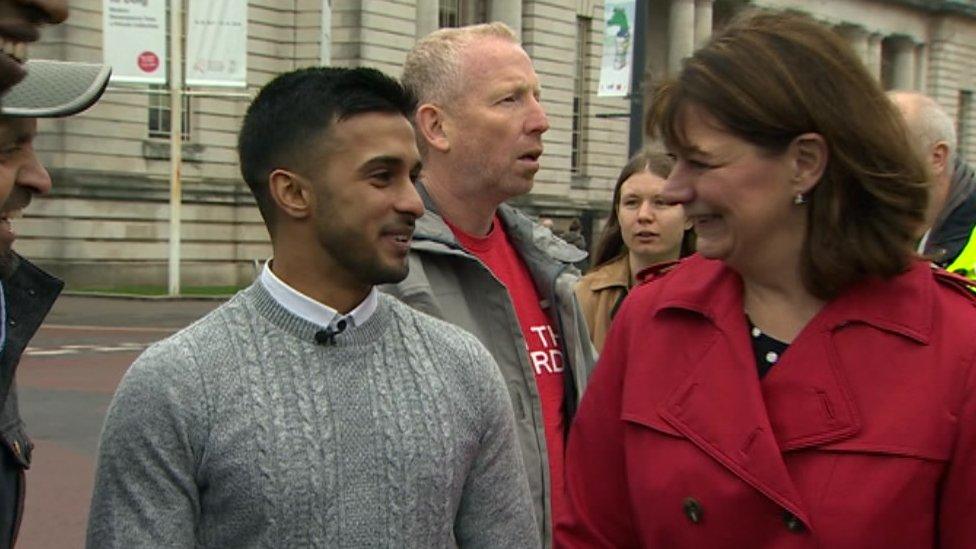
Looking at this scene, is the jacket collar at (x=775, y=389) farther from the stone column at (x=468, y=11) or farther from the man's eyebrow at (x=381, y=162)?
the stone column at (x=468, y=11)

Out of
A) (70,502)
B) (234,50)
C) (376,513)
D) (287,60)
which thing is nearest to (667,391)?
(376,513)

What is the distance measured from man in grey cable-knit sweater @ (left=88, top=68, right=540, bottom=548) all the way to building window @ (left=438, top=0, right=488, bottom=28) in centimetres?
3599

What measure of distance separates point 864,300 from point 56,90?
164cm

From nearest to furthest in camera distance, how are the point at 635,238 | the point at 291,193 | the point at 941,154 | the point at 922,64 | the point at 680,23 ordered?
the point at 291,193 → the point at 941,154 → the point at 635,238 → the point at 680,23 → the point at 922,64

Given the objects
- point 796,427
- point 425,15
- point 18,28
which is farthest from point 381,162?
point 425,15

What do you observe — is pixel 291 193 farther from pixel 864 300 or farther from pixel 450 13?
pixel 450 13

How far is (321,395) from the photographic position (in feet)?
7.95

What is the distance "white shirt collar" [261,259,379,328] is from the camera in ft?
8.20

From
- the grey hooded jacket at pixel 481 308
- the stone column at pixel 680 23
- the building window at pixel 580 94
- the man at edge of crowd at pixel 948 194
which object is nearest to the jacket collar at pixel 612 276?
the man at edge of crowd at pixel 948 194

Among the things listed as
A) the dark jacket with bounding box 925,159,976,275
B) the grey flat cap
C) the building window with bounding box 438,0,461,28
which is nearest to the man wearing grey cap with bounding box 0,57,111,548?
the grey flat cap

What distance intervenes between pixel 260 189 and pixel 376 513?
0.71m

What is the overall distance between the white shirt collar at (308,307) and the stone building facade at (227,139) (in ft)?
55.1

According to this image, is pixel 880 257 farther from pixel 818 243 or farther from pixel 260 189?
pixel 260 189

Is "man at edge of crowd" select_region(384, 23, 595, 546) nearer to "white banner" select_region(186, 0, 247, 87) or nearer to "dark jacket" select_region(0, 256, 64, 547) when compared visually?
"dark jacket" select_region(0, 256, 64, 547)
